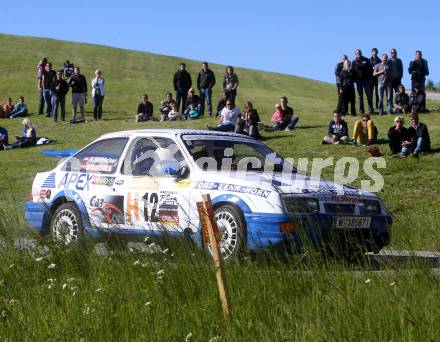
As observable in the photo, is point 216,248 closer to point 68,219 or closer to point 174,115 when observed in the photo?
point 68,219

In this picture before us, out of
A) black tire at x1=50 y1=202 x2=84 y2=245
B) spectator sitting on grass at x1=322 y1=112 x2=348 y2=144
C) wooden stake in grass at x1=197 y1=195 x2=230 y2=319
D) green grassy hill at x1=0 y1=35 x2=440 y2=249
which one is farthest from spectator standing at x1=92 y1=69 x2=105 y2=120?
wooden stake in grass at x1=197 y1=195 x2=230 y2=319

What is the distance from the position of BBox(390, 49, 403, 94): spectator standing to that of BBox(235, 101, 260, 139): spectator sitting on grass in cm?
485

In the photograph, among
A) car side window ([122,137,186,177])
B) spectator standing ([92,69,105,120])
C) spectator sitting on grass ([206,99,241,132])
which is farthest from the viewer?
spectator standing ([92,69,105,120])

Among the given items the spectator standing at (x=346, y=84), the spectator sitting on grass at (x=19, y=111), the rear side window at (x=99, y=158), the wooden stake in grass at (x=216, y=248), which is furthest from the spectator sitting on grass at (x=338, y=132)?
the spectator sitting on grass at (x=19, y=111)

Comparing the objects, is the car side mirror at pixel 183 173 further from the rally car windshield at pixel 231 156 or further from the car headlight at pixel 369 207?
the car headlight at pixel 369 207

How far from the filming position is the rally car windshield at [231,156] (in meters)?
10.8

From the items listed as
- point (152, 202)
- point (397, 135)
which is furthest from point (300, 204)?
point (397, 135)

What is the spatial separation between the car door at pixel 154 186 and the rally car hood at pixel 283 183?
1.41 feet

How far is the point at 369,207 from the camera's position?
1023 cm

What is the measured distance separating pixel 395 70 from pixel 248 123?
5287 millimetres

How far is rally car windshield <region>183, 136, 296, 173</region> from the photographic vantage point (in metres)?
10.8

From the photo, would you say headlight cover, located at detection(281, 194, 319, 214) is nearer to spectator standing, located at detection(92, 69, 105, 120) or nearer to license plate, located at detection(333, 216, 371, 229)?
license plate, located at detection(333, 216, 371, 229)

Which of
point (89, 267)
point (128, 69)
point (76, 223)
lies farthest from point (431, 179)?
point (128, 69)

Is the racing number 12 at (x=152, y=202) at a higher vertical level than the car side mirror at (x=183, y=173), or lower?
lower
